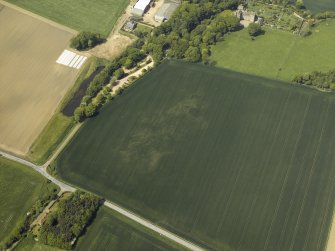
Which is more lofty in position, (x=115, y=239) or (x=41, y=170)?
(x=41, y=170)

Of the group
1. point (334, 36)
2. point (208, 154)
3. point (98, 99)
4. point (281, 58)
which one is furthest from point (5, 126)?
point (334, 36)

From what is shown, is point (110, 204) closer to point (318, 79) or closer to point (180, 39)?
point (180, 39)

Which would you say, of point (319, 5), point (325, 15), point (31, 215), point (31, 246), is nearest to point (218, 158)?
point (31, 215)

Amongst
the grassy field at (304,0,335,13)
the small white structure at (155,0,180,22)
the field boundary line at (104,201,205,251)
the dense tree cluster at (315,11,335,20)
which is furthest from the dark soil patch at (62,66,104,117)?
the grassy field at (304,0,335,13)

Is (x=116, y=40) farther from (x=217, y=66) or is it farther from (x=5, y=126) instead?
(x=5, y=126)

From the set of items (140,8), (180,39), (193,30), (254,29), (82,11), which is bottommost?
(180,39)

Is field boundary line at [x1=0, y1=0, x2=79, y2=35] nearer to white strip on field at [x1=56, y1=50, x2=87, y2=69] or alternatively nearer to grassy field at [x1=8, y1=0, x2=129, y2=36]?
grassy field at [x1=8, y1=0, x2=129, y2=36]

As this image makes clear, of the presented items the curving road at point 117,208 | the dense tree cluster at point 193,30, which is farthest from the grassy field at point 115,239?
the dense tree cluster at point 193,30
